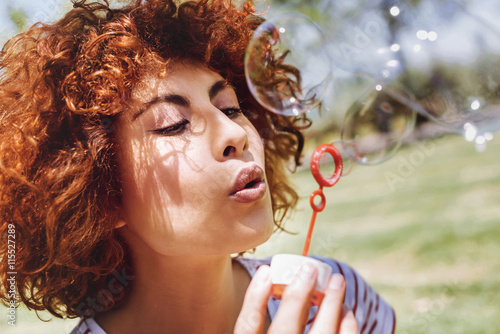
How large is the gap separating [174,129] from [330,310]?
54 centimetres

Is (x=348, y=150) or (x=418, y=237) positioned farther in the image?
(x=418, y=237)

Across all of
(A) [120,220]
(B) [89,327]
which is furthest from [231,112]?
(B) [89,327]

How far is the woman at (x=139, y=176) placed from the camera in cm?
125

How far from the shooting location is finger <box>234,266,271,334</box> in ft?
3.78

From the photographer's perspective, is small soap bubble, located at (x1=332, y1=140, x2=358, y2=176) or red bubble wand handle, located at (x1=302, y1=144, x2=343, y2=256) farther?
small soap bubble, located at (x1=332, y1=140, x2=358, y2=176)

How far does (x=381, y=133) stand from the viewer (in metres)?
1.93

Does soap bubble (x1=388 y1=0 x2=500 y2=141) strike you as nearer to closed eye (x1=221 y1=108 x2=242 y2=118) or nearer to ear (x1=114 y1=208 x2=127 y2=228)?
closed eye (x1=221 y1=108 x2=242 y2=118)

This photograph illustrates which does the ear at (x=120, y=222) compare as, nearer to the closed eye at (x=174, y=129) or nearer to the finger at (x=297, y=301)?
the closed eye at (x=174, y=129)

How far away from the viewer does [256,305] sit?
115cm

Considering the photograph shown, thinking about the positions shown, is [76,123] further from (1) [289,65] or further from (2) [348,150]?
(2) [348,150]

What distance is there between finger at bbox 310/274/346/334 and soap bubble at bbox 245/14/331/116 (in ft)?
2.08

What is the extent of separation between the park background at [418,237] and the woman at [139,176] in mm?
290

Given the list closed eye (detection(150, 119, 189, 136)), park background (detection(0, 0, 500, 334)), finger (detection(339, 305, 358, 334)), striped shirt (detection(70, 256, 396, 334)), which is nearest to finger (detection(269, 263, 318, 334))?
finger (detection(339, 305, 358, 334))

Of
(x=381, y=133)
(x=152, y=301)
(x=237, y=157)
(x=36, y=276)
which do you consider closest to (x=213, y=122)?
(x=237, y=157)
